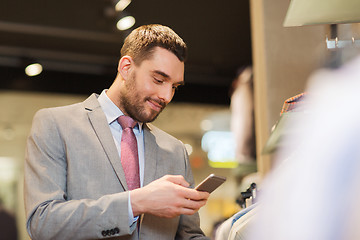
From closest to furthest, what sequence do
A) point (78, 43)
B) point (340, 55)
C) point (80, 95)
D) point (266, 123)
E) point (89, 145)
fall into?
point (89, 145)
point (340, 55)
point (266, 123)
point (78, 43)
point (80, 95)

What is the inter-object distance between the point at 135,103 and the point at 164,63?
190 millimetres

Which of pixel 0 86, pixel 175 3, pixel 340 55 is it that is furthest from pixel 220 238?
pixel 0 86

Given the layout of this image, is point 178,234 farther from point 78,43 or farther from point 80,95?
point 80,95

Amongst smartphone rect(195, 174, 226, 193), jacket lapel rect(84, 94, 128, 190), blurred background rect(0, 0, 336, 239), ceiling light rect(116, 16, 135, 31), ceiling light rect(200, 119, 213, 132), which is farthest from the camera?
ceiling light rect(200, 119, 213, 132)

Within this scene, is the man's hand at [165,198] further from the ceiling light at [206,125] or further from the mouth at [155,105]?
the ceiling light at [206,125]

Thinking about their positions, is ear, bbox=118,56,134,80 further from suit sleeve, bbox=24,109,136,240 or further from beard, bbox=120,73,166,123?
suit sleeve, bbox=24,109,136,240

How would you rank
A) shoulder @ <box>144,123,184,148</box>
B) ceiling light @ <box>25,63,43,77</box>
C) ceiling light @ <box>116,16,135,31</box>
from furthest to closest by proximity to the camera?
ceiling light @ <box>25,63,43,77</box>, ceiling light @ <box>116,16,135,31</box>, shoulder @ <box>144,123,184,148</box>

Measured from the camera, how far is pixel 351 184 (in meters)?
0.90

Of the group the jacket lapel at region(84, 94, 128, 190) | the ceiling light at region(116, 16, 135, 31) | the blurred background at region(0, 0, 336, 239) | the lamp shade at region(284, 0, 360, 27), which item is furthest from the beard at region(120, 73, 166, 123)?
the ceiling light at region(116, 16, 135, 31)

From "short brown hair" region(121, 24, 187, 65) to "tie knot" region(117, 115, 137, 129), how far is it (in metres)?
0.22

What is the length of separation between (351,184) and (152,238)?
1015 mm

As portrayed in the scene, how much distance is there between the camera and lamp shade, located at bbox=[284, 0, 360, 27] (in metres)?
1.72

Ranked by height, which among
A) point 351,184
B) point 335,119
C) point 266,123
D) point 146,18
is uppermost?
point 146,18

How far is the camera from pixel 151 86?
1845 millimetres
